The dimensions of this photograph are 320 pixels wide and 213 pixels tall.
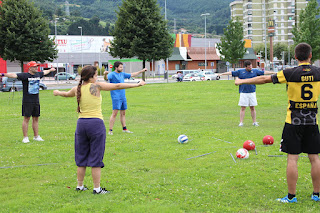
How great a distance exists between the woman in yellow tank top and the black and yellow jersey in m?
2.46

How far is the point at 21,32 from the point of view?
121 feet

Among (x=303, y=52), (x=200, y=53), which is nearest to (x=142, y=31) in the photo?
(x=303, y=52)

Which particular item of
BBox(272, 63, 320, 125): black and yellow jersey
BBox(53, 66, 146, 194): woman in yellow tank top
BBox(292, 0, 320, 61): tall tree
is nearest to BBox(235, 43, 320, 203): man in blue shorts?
BBox(272, 63, 320, 125): black and yellow jersey

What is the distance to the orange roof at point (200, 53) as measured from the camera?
3393 inches

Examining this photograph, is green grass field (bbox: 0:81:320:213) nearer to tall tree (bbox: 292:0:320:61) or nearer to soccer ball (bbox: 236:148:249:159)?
soccer ball (bbox: 236:148:249:159)

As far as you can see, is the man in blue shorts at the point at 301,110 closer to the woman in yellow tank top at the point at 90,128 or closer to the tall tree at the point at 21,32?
the woman in yellow tank top at the point at 90,128

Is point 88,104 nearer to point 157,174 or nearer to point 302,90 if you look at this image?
point 157,174

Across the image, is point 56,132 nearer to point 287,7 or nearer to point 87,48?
point 87,48

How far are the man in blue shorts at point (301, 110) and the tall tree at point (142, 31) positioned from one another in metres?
38.2

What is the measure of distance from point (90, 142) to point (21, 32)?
34.6 m

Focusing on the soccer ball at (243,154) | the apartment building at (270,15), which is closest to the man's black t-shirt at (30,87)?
the soccer ball at (243,154)

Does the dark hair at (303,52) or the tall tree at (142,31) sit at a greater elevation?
the tall tree at (142,31)

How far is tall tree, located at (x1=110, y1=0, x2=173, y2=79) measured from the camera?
43156 mm

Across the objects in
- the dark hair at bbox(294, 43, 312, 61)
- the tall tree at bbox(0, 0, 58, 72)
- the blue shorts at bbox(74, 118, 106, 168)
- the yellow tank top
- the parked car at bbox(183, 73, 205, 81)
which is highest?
the tall tree at bbox(0, 0, 58, 72)
